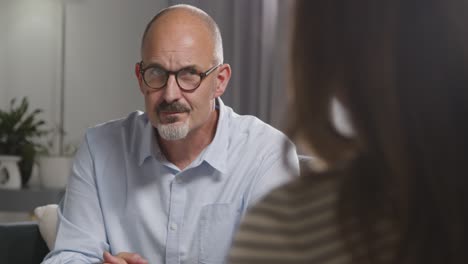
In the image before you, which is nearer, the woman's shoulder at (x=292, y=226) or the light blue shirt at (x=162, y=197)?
the woman's shoulder at (x=292, y=226)

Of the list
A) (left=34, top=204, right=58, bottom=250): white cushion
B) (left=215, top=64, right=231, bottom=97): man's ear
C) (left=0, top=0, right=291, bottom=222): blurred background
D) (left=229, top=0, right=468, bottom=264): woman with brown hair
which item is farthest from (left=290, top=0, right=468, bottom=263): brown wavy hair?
(left=0, top=0, right=291, bottom=222): blurred background

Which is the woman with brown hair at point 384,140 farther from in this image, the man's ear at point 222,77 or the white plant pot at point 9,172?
the white plant pot at point 9,172

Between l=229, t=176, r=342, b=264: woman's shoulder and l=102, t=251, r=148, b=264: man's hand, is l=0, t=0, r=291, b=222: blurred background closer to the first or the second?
l=102, t=251, r=148, b=264: man's hand

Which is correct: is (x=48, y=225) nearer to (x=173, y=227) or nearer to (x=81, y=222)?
(x=81, y=222)

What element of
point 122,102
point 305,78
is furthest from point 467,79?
point 122,102

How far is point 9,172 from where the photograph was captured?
446cm

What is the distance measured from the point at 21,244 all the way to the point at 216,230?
707 mm

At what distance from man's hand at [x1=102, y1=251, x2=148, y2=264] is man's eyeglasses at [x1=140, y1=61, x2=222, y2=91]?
0.42 metres

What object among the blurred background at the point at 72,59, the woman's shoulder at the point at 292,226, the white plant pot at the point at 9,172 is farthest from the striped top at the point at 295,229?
the blurred background at the point at 72,59

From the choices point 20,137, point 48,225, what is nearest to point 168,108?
point 48,225

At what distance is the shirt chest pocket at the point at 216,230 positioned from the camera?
2.03 meters

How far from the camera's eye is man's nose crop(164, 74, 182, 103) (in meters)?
2.04

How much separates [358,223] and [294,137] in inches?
3.3

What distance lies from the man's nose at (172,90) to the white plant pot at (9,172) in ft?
8.61
